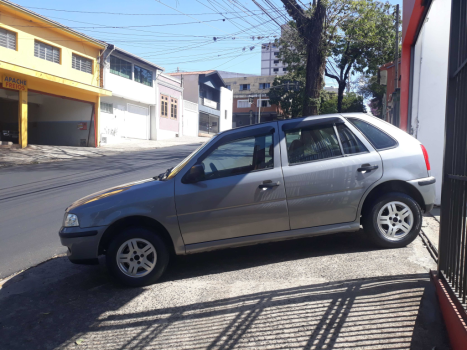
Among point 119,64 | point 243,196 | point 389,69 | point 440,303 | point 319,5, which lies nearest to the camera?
point 440,303

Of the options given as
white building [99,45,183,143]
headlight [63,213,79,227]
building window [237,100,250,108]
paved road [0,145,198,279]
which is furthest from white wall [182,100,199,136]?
headlight [63,213,79,227]

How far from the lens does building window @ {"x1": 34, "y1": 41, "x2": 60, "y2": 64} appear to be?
69.3 feet

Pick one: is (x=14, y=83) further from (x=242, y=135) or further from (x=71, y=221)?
(x=242, y=135)

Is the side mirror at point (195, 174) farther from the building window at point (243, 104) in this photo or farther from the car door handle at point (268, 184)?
the building window at point (243, 104)

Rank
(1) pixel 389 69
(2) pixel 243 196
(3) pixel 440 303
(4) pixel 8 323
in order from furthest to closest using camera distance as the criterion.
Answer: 1. (1) pixel 389 69
2. (2) pixel 243 196
3. (4) pixel 8 323
4. (3) pixel 440 303

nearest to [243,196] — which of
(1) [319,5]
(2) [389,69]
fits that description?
(1) [319,5]

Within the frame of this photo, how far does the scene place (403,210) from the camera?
5027mm

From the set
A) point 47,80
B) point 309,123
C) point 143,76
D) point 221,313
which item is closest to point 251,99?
point 143,76

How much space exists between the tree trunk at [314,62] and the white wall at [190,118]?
2965cm

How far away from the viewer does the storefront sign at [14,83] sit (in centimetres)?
1970

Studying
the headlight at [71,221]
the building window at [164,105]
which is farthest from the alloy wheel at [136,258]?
the building window at [164,105]

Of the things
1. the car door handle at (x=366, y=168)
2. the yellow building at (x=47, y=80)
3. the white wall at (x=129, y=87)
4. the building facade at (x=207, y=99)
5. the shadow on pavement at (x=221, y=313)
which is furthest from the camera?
the building facade at (x=207, y=99)

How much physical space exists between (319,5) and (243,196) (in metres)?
7.43

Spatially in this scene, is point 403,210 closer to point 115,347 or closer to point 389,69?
point 115,347
